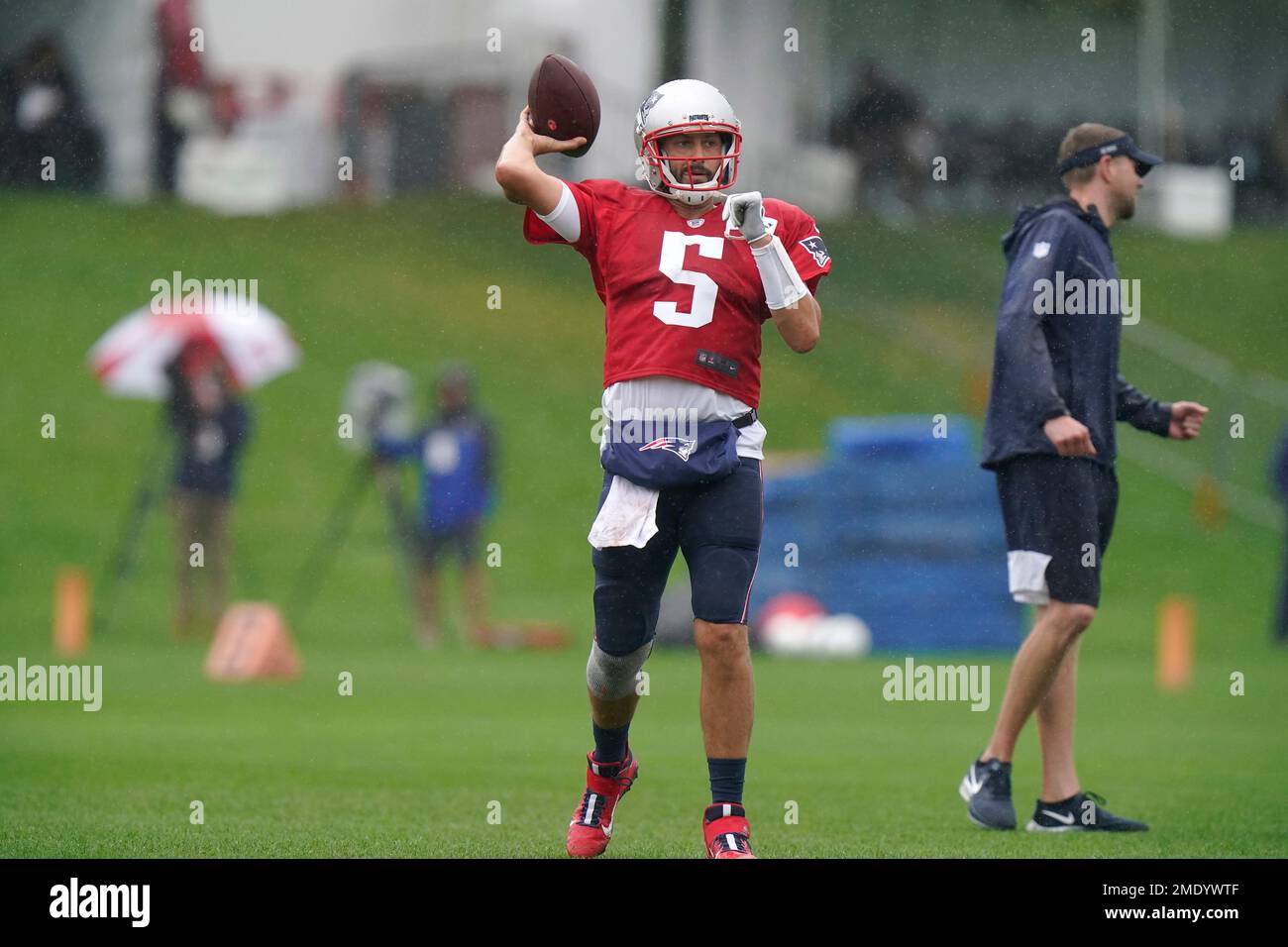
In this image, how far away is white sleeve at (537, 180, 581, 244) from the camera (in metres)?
5.92

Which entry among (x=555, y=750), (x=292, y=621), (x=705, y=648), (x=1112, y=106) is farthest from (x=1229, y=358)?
(x=705, y=648)

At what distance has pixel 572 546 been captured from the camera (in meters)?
20.1

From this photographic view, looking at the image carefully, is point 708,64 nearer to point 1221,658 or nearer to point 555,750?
point 1221,658

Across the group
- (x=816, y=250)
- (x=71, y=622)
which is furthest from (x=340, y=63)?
(x=816, y=250)

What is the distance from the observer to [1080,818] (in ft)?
22.4

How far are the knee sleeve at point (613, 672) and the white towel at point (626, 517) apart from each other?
0.36 metres

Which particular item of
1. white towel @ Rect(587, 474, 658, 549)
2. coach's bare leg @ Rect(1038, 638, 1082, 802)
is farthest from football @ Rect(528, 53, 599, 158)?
coach's bare leg @ Rect(1038, 638, 1082, 802)

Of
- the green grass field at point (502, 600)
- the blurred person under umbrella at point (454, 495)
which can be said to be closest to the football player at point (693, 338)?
the green grass field at point (502, 600)

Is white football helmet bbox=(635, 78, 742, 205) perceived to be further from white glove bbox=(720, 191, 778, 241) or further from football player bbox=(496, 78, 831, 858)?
white glove bbox=(720, 191, 778, 241)

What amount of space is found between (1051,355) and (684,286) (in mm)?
1679

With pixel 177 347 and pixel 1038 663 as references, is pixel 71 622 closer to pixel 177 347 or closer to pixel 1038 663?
pixel 177 347
